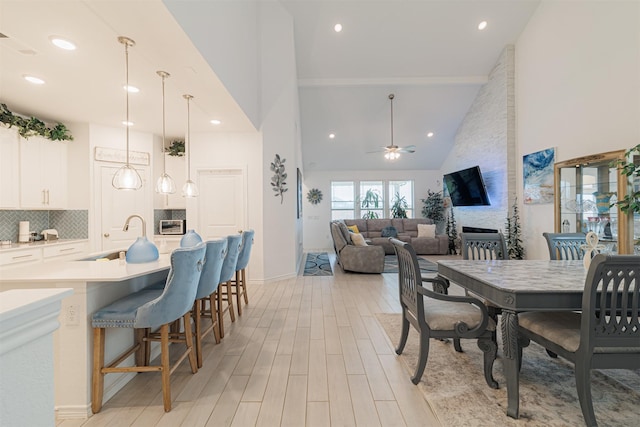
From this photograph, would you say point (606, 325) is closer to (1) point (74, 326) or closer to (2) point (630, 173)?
(2) point (630, 173)

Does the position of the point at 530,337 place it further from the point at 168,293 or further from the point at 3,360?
the point at 3,360

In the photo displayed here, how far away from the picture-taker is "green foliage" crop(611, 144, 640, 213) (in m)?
3.47

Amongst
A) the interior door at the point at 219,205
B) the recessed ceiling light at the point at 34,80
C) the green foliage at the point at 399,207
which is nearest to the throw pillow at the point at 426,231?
the green foliage at the point at 399,207

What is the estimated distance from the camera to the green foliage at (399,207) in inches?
404

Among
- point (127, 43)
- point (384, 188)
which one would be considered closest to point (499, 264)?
point (127, 43)

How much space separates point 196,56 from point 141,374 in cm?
273

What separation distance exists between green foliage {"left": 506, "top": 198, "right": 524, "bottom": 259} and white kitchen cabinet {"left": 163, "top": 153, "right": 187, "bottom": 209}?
6499 mm

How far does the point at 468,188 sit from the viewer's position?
7.84 meters

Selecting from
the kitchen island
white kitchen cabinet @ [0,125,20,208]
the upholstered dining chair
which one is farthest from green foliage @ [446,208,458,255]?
white kitchen cabinet @ [0,125,20,208]

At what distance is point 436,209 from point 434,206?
125mm

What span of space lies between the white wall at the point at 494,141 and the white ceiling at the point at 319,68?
33cm

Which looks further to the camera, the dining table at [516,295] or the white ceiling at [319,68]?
the white ceiling at [319,68]

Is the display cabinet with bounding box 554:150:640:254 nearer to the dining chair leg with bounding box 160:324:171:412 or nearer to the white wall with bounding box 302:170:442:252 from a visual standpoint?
the dining chair leg with bounding box 160:324:171:412

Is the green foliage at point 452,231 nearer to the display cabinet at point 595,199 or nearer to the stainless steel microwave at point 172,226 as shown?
the display cabinet at point 595,199
